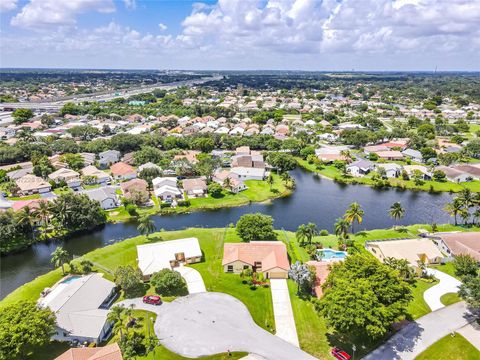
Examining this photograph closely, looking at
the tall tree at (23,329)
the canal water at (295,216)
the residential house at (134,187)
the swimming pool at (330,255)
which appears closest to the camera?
the tall tree at (23,329)

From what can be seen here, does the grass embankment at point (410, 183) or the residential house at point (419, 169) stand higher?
the residential house at point (419, 169)

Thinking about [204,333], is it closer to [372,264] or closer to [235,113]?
[372,264]

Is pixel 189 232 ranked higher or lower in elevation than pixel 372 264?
lower

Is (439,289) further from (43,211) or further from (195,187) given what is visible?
(43,211)

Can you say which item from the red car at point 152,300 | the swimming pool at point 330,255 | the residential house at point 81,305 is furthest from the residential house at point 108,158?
the swimming pool at point 330,255

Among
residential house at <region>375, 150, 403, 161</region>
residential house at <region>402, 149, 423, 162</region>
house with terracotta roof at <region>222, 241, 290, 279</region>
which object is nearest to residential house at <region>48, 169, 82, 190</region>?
house with terracotta roof at <region>222, 241, 290, 279</region>

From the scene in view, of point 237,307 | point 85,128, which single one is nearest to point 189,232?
point 237,307

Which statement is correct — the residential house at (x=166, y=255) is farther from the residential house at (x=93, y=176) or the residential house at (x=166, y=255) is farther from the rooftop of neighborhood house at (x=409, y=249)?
the residential house at (x=93, y=176)
